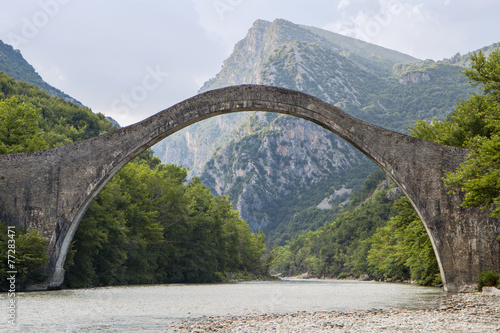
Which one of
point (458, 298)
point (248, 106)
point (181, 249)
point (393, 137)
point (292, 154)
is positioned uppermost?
point (292, 154)

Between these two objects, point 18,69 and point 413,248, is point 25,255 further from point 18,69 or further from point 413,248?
point 18,69

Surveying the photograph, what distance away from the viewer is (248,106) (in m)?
21.2

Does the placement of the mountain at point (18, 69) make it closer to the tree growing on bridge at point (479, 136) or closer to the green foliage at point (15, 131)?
the green foliage at point (15, 131)

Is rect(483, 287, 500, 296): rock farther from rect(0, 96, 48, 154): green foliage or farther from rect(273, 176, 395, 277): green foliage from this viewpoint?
rect(273, 176, 395, 277): green foliage

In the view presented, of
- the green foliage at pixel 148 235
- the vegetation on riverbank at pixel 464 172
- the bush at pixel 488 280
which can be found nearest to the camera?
the vegetation on riverbank at pixel 464 172

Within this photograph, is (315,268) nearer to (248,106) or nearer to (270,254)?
(270,254)

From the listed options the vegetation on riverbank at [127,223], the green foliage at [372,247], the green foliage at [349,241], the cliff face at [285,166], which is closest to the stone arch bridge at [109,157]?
the vegetation on riverbank at [127,223]

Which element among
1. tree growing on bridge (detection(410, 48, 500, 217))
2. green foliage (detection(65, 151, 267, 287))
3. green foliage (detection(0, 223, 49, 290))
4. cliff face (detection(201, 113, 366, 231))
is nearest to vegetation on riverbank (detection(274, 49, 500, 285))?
tree growing on bridge (detection(410, 48, 500, 217))

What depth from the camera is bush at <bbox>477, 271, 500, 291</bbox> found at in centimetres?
1756

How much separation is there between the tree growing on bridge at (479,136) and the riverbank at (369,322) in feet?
11.7

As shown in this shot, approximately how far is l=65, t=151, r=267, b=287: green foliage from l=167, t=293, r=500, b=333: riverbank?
47.8ft

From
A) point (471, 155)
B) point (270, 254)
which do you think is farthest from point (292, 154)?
point (471, 155)

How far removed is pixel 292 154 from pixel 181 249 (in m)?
142

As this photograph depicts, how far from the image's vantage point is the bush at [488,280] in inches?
691
